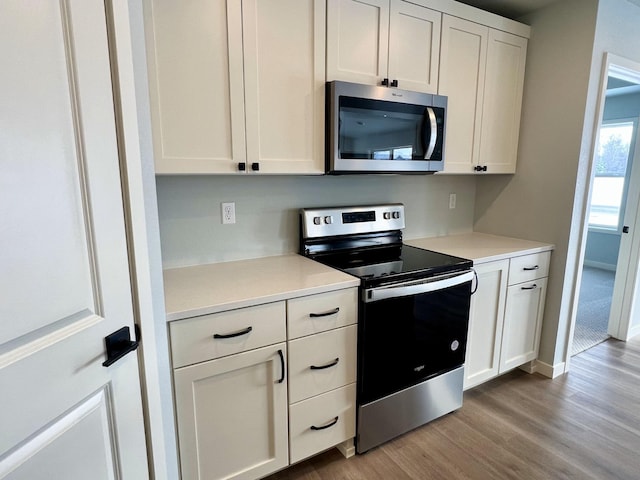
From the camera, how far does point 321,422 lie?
5.43ft

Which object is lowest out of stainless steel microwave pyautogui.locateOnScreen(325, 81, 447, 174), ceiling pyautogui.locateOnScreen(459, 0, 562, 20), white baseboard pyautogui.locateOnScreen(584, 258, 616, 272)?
white baseboard pyautogui.locateOnScreen(584, 258, 616, 272)

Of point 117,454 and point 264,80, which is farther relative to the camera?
point 264,80

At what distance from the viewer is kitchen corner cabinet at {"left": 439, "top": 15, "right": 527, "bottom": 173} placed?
214cm

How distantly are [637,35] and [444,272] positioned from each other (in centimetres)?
220

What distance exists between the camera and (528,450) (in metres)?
1.85

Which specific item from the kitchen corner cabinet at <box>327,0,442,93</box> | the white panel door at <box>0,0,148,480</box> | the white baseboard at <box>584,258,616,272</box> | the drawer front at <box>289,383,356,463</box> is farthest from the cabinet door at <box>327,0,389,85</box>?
the white baseboard at <box>584,258,616,272</box>

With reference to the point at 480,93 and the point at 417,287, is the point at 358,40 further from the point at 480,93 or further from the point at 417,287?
the point at 417,287

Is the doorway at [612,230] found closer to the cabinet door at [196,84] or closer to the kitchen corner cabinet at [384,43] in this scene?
the kitchen corner cabinet at [384,43]

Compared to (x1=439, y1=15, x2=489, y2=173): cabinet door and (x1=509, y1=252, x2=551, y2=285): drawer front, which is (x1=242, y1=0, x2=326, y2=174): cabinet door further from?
(x1=509, y1=252, x2=551, y2=285): drawer front

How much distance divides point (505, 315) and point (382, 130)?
140 centimetres

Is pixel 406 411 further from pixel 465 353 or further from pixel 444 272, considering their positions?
pixel 444 272

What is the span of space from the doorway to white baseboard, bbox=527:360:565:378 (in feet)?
1.64

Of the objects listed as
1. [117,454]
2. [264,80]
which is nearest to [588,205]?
[264,80]

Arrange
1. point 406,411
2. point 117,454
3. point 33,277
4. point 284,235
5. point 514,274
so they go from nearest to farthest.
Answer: point 33,277 → point 117,454 → point 406,411 → point 284,235 → point 514,274
